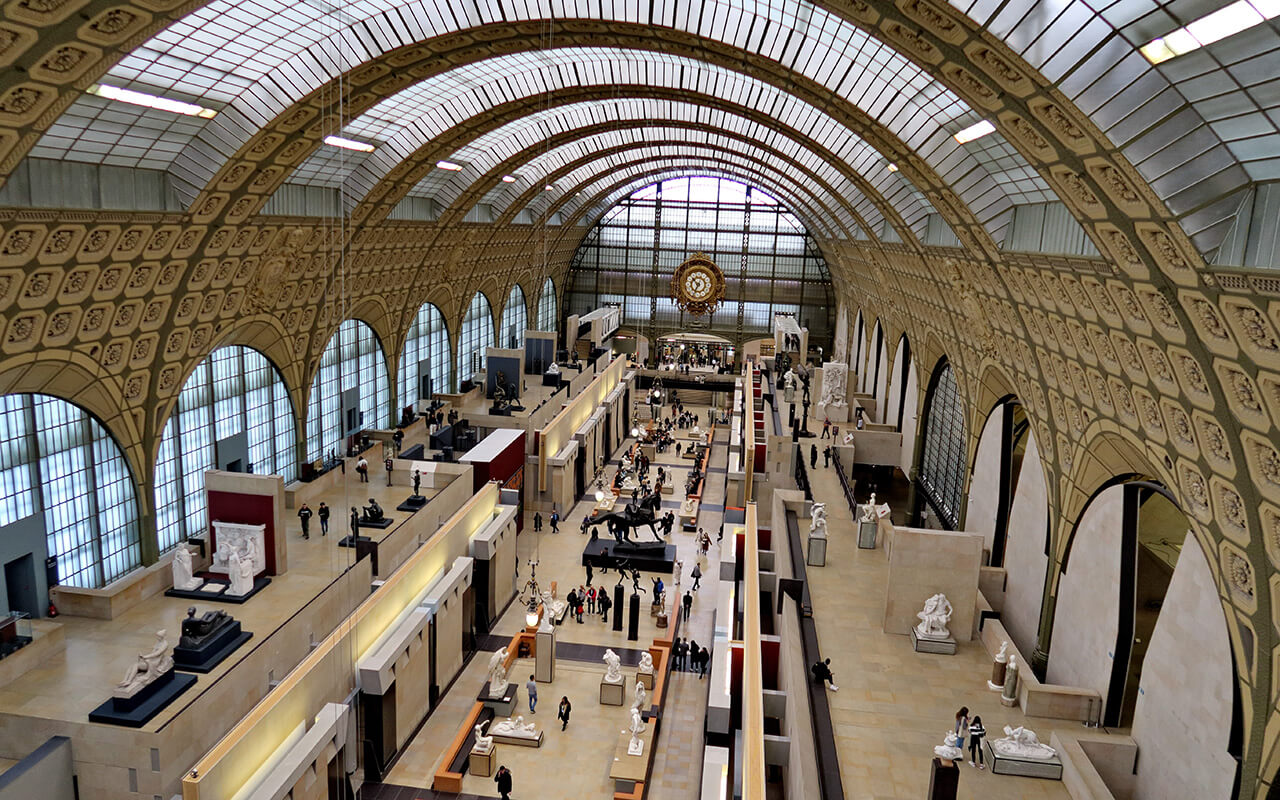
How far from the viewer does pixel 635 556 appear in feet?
112

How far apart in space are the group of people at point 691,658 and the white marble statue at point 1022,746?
1163cm

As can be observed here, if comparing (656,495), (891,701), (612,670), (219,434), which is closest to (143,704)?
(612,670)

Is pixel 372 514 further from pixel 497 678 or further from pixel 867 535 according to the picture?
pixel 867 535

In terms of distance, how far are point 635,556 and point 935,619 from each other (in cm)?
1545

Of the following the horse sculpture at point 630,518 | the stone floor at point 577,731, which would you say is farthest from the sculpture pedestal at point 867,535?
the horse sculpture at point 630,518

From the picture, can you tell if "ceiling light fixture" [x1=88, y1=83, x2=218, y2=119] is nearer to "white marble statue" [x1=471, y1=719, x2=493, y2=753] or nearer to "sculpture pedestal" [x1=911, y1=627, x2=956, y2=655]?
"white marble statue" [x1=471, y1=719, x2=493, y2=753]

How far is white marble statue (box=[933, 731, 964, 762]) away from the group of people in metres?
11.3

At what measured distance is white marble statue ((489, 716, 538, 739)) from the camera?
72.5ft

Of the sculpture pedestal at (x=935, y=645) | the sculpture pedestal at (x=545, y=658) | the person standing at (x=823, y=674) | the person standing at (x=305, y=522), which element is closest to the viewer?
the person standing at (x=823, y=674)

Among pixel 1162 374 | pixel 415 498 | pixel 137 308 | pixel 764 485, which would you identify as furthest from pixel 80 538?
pixel 1162 374

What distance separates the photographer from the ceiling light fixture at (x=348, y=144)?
26764 millimetres

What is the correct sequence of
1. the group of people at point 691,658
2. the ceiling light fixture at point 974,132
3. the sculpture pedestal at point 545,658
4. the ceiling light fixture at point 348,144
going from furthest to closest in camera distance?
the group of people at point 691,658 < the ceiling light fixture at point 348,144 < the sculpture pedestal at point 545,658 < the ceiling light fixture at point 974,132

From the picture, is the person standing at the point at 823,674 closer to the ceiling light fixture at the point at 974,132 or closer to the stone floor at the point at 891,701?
the stone floor at the point at 891,701

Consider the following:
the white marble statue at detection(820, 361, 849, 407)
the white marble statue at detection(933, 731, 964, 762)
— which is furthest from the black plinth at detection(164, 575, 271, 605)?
the white marble statue at detection(820, 361, 849, 407)
